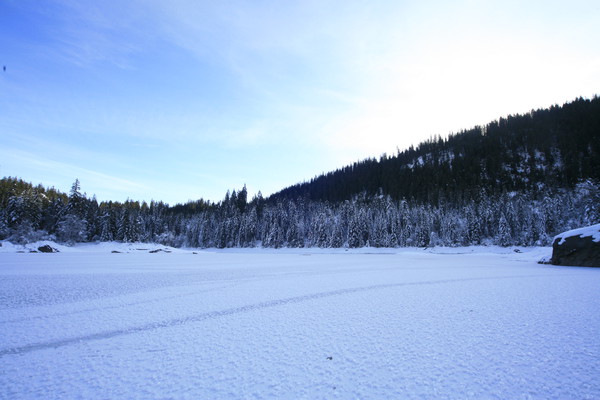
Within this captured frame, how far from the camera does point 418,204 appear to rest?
8881 cm

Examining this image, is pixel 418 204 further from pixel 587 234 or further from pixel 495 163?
pixel 587 234

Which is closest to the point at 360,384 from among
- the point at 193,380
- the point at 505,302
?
the point at 193,380

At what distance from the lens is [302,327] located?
138 inches

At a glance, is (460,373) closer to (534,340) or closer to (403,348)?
(403,348)

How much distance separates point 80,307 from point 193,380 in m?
3.88

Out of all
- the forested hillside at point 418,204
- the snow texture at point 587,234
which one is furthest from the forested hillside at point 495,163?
the snow texture at point 587,234

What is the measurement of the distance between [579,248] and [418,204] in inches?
3082

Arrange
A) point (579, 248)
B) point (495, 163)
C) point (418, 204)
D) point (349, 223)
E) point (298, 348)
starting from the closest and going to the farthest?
point (298, 348)
point (579, 248)
point (349, 223)
point (418, 204)
point (495, 163)

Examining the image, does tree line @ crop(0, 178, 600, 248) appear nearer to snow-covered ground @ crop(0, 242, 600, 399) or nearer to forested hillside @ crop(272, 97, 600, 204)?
forested hillside @ crop(272, 97, 600, 204)

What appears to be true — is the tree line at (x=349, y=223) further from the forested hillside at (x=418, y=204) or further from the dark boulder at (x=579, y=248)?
the dark boulder at (x=579, y=248)

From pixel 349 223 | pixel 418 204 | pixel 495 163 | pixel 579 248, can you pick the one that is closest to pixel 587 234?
pixel 579 248

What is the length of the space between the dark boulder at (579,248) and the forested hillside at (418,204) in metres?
39.8

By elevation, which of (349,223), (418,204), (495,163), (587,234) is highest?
(495,163)

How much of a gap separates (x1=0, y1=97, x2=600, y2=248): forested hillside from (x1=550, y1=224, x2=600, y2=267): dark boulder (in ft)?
131
